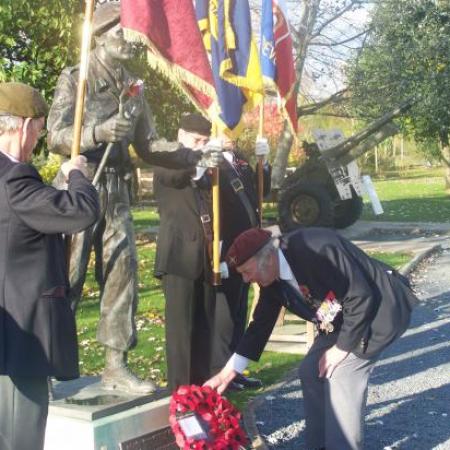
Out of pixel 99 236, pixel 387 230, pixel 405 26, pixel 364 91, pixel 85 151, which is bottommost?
pixel 387 230

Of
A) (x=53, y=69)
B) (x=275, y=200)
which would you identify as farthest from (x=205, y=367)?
(x=275, y=200)

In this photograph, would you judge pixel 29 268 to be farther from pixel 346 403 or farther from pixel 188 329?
pixel 188 329

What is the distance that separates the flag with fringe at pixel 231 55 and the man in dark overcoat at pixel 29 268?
2531mm

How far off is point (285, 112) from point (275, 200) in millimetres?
10878

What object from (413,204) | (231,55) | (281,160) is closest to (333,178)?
(281,160)

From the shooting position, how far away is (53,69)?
12.4 metres

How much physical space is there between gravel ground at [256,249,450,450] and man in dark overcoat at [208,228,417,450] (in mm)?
771

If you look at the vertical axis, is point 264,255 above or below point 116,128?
below

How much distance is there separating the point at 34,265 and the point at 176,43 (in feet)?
6.70

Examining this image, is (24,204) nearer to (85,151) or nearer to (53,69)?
(85,151)

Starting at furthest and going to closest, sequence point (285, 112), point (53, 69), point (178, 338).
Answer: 1. point (53, 69)
2. point (285, 112)
3. point (178, 338)

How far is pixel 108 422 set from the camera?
4234 millimetres

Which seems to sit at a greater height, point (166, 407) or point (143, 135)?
point (143, 135)

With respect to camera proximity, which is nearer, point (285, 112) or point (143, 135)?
point (143, 135)
